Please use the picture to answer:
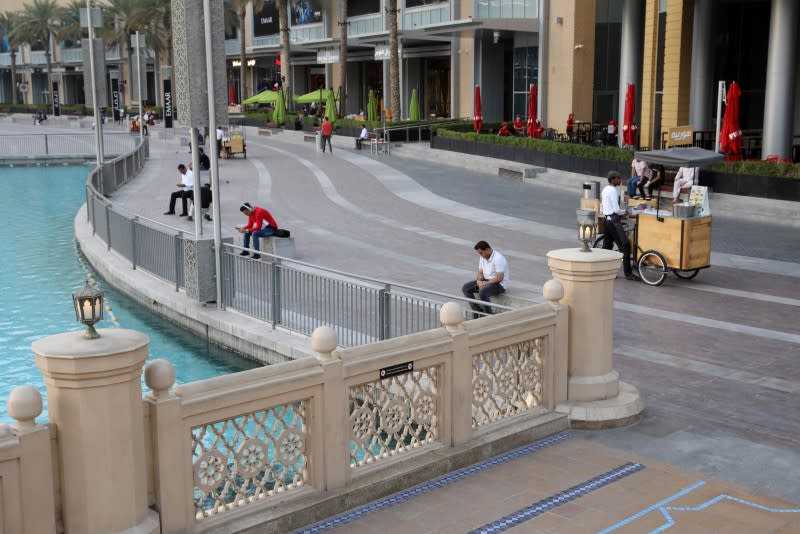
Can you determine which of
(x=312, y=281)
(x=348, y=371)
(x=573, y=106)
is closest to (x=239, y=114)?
(x=573, y=106)

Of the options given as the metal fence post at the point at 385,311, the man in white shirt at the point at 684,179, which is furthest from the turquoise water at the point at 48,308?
the man in white shirt at the point at 684,179

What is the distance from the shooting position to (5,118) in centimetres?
9056

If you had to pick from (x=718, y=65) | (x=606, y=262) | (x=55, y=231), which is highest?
(x=718, y=65)

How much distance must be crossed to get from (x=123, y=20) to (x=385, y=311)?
73.7 meters

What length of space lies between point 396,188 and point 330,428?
23.7m

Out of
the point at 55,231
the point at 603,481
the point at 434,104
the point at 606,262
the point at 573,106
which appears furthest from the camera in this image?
the point at 434,104

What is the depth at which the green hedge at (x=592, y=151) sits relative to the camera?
23609 mm

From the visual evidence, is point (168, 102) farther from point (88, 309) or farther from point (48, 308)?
point (88, 309)

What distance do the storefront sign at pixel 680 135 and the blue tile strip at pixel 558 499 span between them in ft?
62.4

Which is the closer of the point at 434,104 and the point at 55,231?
the point at 55,231

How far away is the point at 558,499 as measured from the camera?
7492 millimetres

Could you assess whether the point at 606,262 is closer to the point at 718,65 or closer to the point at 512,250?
the point at 512,250

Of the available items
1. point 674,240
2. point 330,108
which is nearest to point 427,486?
point 674,240

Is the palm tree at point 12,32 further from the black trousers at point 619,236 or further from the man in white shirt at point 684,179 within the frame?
the black trousers at point 619,236
